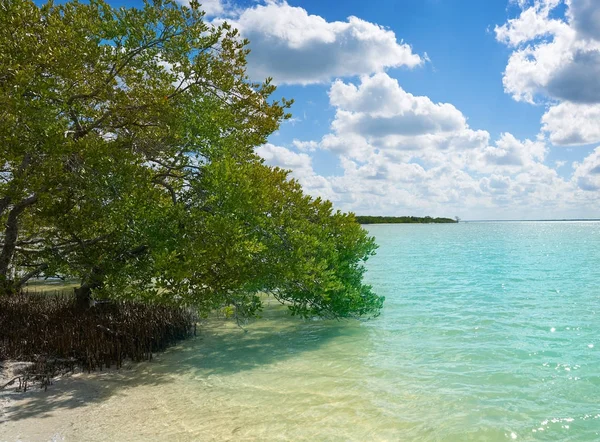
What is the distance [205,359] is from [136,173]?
4192mm

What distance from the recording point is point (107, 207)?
9.15 m

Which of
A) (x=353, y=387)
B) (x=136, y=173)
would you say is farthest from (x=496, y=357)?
(x=136, y=173)

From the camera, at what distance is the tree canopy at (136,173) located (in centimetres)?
845

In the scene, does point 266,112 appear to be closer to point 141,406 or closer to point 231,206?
point 231,206

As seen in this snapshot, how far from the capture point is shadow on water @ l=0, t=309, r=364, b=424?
705 centimetres

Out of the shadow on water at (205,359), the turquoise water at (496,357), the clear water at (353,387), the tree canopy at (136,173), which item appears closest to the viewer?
the clear water at (353,387)

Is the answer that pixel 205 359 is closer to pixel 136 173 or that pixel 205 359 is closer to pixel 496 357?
pixel 136 173

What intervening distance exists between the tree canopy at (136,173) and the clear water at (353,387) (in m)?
1.42

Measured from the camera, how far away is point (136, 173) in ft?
30.6

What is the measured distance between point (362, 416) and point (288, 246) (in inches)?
163

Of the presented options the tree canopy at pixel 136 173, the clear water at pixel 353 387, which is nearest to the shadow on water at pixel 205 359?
the clear water at pixel 353 387

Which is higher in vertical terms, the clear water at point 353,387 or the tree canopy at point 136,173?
the tree canopy at point 136,173

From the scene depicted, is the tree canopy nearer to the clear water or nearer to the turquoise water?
the clear water

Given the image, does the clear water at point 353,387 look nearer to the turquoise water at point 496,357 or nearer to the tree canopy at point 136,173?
the turquoise water at point 496,357
